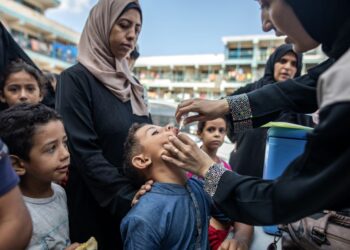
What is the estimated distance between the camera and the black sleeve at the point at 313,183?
0.57m

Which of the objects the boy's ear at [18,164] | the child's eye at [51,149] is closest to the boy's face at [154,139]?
the child's eye at [51,149]

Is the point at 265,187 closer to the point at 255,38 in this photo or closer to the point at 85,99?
the point at 85,99

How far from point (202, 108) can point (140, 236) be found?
0.60 meters

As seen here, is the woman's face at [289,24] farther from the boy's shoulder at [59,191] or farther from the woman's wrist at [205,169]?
the boy's shoulder at [59,191]

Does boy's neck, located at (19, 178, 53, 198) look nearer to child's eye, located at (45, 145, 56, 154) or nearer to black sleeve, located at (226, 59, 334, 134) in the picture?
child's eye, located at (45, 145, 56, 154)

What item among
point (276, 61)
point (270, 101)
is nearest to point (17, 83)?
point (270, 101)

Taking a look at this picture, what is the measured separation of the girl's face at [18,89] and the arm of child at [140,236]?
114cm

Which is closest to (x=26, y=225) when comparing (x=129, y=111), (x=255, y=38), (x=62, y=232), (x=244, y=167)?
(x=62, y=232)

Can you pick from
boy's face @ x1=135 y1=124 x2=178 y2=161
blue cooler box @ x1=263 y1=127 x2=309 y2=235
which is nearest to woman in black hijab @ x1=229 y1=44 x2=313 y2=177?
blue cooler box @ x1=263 y1=127 x2=309 y2=235

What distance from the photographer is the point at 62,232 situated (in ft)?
4.08

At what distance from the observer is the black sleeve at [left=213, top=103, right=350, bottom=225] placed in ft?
1.86

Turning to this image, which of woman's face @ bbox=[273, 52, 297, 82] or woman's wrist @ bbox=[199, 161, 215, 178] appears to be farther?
woman's face @ bbox=[273, 52, 297, 82]

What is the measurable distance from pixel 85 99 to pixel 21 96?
0.67 metres

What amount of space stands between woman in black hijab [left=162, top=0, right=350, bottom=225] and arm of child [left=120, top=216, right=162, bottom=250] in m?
0.26
